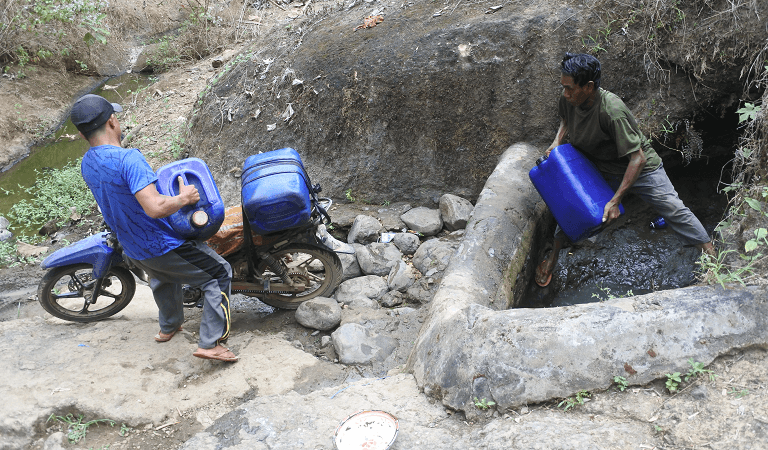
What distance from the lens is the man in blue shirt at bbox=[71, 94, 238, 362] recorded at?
9.64ft

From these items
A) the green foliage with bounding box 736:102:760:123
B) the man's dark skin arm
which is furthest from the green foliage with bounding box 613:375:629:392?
the green foliage with bounding box 736:102:760:123

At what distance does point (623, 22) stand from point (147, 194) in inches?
158

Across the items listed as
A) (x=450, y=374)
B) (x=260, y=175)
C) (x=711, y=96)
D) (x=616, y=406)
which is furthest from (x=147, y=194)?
(x=711, y=96)

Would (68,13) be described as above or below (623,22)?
above

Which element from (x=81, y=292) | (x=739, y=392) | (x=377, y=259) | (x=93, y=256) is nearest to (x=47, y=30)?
(x=81, y=292)

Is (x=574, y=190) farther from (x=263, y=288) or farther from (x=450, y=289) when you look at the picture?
(x=263, y=288)

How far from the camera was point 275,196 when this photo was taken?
3.74m

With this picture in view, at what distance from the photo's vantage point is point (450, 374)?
2646 millimetres

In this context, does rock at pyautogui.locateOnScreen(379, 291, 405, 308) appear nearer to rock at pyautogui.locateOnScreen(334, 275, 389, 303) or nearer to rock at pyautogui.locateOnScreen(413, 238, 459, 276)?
rock at pyautogui.locateOnScreen(334, 275, 389, 303)

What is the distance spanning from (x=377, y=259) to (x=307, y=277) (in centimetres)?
73

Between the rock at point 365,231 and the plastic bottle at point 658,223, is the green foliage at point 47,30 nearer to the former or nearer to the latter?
the rock at point 365,231

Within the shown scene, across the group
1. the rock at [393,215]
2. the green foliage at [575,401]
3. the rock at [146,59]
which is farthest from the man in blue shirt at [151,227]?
the rock at [146,59]

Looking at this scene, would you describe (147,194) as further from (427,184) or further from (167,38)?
(167,38)

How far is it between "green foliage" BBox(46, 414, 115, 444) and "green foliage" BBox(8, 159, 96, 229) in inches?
177
